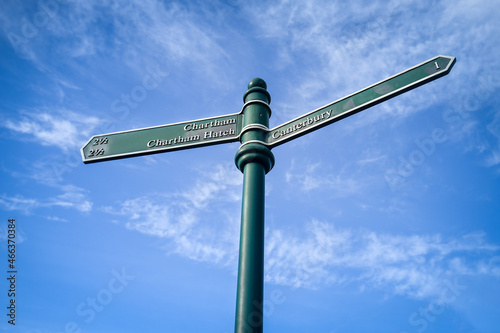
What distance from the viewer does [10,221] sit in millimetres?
6297

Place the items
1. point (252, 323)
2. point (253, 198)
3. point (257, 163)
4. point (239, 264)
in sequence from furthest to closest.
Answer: point (257, 163) < point (253, 198) < point (239, 264) < point (252, 323)

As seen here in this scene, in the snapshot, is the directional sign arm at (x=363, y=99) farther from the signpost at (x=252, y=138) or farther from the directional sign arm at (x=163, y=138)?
the directional sign arm at (x=163, y=138)

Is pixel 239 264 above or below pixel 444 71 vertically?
below

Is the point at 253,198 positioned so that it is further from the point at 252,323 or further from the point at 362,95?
the point at 362,95

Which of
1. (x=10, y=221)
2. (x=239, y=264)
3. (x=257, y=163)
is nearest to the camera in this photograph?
(x=239, y=264)

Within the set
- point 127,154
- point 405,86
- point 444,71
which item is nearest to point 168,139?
point 127,154

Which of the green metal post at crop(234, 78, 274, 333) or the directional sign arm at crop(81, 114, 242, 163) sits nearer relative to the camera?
the green metal post at crop(234, 78, 274, 333)

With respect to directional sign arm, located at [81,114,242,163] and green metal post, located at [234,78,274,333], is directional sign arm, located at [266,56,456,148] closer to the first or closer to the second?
green metal post, located at [234,78,274,333]

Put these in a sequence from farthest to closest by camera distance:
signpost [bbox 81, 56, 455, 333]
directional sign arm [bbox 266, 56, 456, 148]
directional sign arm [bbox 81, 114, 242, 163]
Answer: directional sign arm [bbox 81, 114, 242, 163] → directional sign arm [bbox 266, 56, 456, 148] → signpost [bbox 81, 56, 455, 333]

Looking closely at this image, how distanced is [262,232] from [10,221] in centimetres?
486

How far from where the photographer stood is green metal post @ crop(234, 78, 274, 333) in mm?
2859

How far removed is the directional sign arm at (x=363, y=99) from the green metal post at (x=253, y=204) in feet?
0.65

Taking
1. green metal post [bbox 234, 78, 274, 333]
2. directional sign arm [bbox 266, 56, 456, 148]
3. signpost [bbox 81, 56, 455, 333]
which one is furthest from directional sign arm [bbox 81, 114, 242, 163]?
directional sign arm [bbox 266, 56, 456, 148]

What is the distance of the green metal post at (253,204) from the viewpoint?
9.38 ft
